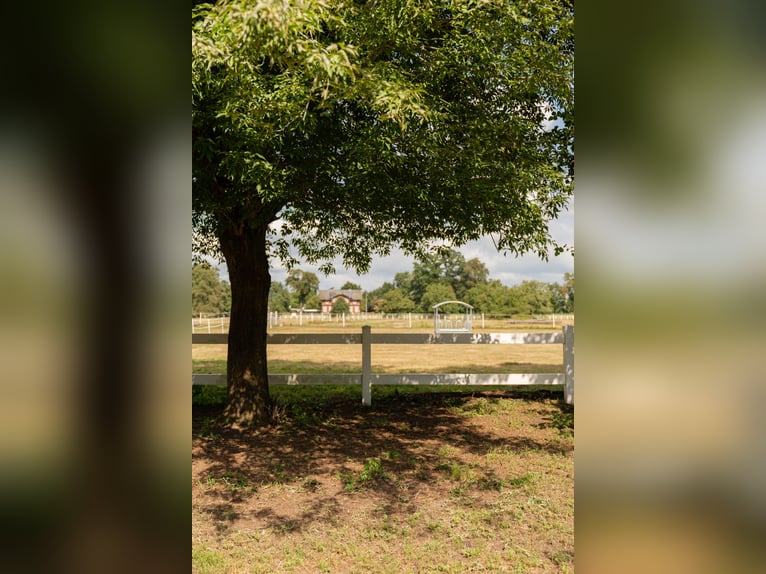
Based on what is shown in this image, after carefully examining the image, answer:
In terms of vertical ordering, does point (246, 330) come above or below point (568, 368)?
above

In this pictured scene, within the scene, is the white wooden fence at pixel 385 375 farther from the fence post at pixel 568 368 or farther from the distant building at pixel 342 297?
the distant building at pixel 342 297

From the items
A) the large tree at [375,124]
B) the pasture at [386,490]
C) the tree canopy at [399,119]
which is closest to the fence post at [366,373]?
the pasture at [386,490]

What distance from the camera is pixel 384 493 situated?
498cm

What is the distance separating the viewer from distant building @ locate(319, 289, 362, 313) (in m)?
64.8

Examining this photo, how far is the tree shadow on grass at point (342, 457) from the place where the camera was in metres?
4.74

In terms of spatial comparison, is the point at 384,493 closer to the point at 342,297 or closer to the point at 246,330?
the point at 246,330

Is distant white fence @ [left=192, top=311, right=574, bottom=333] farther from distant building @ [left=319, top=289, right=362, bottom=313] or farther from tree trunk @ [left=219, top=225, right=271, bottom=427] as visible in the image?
tree trunk @ [left=219, top=225, right=271, bottom=427]

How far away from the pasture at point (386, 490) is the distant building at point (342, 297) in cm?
5551

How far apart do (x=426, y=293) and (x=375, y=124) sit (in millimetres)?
54031

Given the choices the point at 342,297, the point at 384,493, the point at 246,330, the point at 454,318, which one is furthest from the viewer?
the point at 342,297

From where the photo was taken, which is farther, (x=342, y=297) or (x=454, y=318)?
(x=342, y=297)

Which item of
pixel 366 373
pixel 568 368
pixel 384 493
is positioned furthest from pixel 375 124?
pixel 568 368

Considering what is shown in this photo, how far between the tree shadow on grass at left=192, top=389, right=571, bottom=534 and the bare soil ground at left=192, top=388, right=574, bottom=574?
0.06 ft
